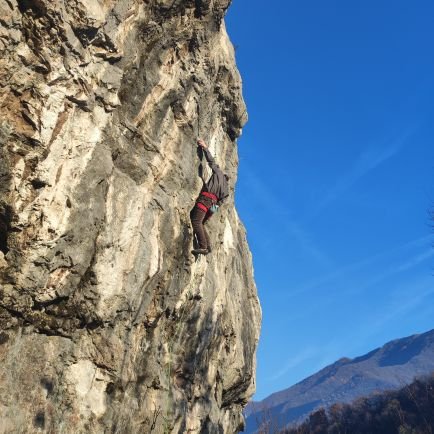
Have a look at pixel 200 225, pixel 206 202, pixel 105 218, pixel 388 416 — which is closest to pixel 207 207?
pixel 206 202

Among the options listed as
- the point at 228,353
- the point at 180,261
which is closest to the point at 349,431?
the point at 228,353

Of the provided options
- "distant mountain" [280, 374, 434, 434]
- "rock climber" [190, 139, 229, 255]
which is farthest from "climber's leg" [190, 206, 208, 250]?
"distant mountain" [280, 374, 434, 434]

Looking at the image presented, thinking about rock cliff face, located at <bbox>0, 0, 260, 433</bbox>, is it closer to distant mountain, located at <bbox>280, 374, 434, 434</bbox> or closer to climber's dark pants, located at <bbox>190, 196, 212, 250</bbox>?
climber's dark pants, located at <bbox>190, 196, 212, 250</bbox>

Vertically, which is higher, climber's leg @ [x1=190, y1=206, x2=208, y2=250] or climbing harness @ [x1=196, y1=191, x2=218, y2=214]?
climbing harness @ [x1=196, y1=191, x2=218, y2=214]

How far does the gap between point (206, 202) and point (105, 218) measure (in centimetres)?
437

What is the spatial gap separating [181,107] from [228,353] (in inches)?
348

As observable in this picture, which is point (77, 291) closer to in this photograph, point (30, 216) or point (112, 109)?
point (30, 216)

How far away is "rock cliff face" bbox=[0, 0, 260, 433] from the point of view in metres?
7.88

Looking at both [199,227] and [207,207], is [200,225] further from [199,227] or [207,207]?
[207,207]

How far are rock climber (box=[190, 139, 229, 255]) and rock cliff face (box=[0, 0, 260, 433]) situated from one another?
35 centimetres

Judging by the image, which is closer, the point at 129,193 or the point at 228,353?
the point at 129,193

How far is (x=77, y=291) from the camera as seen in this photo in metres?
8.87

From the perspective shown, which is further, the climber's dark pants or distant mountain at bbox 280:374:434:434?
distant mountain at bbox 280:374:434:434

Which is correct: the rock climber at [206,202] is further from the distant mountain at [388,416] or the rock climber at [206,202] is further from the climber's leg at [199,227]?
the distant mountain at [388,416]
